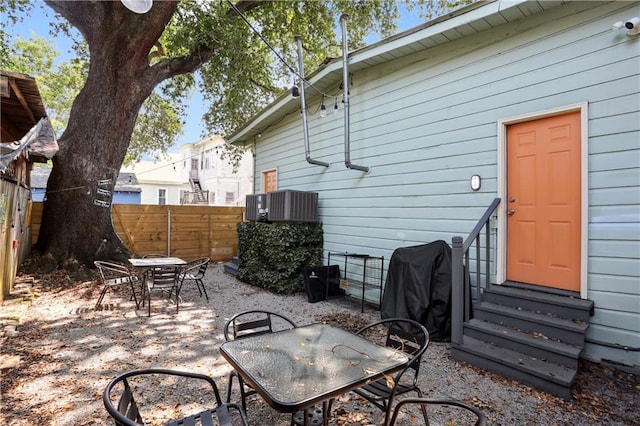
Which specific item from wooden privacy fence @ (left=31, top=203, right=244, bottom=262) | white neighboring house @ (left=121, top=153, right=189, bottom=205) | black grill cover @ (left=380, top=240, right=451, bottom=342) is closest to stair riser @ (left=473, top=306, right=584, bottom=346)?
black grill cover @ (left=380, top=240, right=451, bottom=342)

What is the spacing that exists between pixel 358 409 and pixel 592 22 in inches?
170

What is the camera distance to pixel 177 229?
9164 mm

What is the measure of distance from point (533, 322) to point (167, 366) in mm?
3618

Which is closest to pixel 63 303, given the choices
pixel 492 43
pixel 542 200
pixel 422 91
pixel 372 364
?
pixel 372 364

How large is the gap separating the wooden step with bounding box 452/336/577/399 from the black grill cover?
0.50 metres

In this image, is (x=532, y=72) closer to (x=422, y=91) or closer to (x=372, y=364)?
(x=422, y=91)

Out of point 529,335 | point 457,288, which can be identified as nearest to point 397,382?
point 457,288

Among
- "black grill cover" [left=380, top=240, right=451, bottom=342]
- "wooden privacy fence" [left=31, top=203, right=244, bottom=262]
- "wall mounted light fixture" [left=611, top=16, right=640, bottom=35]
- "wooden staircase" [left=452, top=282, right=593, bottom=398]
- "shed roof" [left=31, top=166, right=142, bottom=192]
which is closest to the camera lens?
"wooden staircase" [left=452, top=282, right=593, bottom=398]

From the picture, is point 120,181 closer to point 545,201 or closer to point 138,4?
point 138,4

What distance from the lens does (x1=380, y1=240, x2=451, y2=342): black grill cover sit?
3.92 metres

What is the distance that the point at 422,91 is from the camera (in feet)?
15.8

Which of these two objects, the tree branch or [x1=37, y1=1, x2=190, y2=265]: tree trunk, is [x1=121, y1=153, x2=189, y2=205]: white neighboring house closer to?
[x1=37, y1=1, x2=190, y2=265]: tree trunk

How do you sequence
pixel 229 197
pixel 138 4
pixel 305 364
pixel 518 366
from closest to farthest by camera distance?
pixel 305 364, pixel 138 4, pixel 518 366, pixel 229 197

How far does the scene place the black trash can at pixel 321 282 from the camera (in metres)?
5.66
